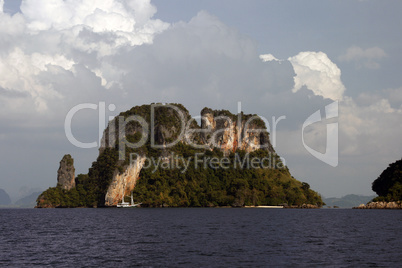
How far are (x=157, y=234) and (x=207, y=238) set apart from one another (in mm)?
11074

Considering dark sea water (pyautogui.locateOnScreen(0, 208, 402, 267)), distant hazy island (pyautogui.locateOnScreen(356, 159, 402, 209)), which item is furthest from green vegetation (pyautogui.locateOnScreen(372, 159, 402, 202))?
dark sea water (pyautogui.locateOnScreen(0, 208, 402, 267))

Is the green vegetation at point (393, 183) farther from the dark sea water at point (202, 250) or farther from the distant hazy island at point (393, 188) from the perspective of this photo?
the dark sea water at point (202, 250)

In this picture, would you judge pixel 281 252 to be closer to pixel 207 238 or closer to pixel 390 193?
pixel 207 238

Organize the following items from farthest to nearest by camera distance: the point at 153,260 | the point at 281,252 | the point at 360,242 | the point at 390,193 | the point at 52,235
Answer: the point at 390,193, the point at 52,235, the point at 360,242, the point at 281,252, the point at 153,260

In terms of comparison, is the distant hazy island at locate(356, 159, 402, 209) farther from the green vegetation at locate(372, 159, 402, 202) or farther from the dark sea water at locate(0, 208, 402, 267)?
the dark sea water at locate(0, 208, 402, 267)

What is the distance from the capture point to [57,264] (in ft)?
150

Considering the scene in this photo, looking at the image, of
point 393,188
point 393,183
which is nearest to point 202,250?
point 393,188

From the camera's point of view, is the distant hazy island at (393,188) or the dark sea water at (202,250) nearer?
the dark sea water at (202,250)

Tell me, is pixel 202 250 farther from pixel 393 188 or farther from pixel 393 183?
pixel 393 183

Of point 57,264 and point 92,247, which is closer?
point 57,264

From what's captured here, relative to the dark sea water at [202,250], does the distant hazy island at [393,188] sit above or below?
above

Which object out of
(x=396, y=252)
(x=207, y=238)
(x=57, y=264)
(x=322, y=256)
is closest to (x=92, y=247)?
(x=57, y=264)

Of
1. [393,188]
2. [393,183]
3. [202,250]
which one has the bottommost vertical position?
[202,250]

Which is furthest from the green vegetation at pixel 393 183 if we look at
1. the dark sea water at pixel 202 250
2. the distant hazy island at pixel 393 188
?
the dark sea water at pixel 202 250
